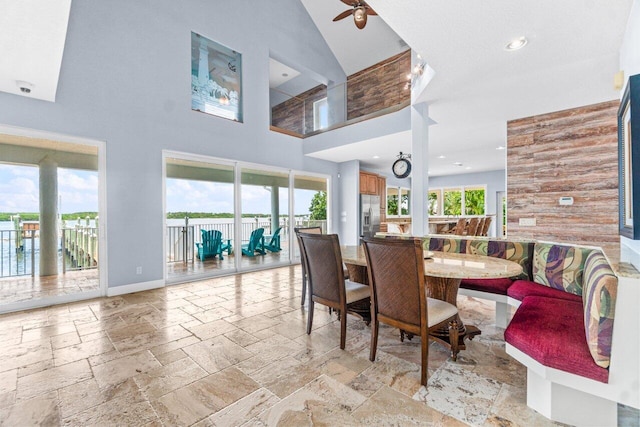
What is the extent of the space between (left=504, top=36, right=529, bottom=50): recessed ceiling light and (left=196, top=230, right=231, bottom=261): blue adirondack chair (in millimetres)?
5408

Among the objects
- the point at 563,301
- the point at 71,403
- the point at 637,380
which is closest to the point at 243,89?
the point at 71,403

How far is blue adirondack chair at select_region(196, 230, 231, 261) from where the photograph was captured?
5852mm

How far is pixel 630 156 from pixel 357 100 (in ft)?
18.0

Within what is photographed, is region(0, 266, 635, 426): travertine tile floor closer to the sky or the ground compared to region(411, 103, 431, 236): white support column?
closer to the ground

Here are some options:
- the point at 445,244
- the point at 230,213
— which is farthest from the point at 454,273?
the point at 230,213

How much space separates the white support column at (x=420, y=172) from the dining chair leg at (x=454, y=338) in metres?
2.05

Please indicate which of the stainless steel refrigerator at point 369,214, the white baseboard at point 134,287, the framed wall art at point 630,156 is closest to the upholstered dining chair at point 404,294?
the framed wall art at point 630,156

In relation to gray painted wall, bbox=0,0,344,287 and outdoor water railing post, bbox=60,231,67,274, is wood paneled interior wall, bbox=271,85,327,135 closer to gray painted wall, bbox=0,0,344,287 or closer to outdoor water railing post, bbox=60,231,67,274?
gray painted wall, bbox=0,0,344,287

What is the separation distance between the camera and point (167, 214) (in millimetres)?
4750

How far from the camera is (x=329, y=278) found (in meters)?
2.51

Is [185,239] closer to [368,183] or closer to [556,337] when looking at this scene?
[368,183]

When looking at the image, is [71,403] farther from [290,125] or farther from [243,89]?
[290,125]

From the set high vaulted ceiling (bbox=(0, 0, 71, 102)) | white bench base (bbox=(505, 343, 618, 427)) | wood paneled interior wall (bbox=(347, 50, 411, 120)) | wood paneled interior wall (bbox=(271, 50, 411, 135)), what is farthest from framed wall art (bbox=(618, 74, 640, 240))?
wood paneled interior wall (bbox=(271, 50, 411, 135))

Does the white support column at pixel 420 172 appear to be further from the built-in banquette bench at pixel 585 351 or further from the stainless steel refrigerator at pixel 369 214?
the stainless steel refrigerator at pixel 369 214
